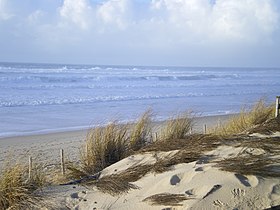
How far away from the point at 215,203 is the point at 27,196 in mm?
2308

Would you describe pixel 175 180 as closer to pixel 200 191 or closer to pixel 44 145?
pixel 200 191

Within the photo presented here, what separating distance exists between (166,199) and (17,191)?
1.90m

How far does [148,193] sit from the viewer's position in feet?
15.4

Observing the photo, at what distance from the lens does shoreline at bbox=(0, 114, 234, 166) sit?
9695 mm

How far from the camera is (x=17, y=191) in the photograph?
4.75 meters

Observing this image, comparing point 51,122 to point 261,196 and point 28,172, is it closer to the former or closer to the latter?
point 28,172

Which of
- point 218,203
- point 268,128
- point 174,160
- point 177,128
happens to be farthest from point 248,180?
point 177,128

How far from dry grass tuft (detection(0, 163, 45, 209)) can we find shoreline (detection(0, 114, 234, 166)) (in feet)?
13.2

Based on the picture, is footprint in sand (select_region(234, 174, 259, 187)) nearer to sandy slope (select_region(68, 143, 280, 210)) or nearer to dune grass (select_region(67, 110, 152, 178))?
sandy slope (select_region(68, 143, 280, 210))

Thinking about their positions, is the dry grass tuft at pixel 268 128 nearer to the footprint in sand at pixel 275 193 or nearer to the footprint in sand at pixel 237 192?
the footprint in sand at pixel 275 193

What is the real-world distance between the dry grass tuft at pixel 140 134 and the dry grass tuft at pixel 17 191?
2.71 metres

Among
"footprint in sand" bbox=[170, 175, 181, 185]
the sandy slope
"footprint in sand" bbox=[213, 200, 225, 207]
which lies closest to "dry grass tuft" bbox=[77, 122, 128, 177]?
the sandy slope

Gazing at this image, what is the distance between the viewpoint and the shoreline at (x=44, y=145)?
31.8 feet

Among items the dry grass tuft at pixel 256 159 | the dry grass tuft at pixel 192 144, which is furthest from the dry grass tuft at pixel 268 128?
the dry grass tuft at pixel 192 144
